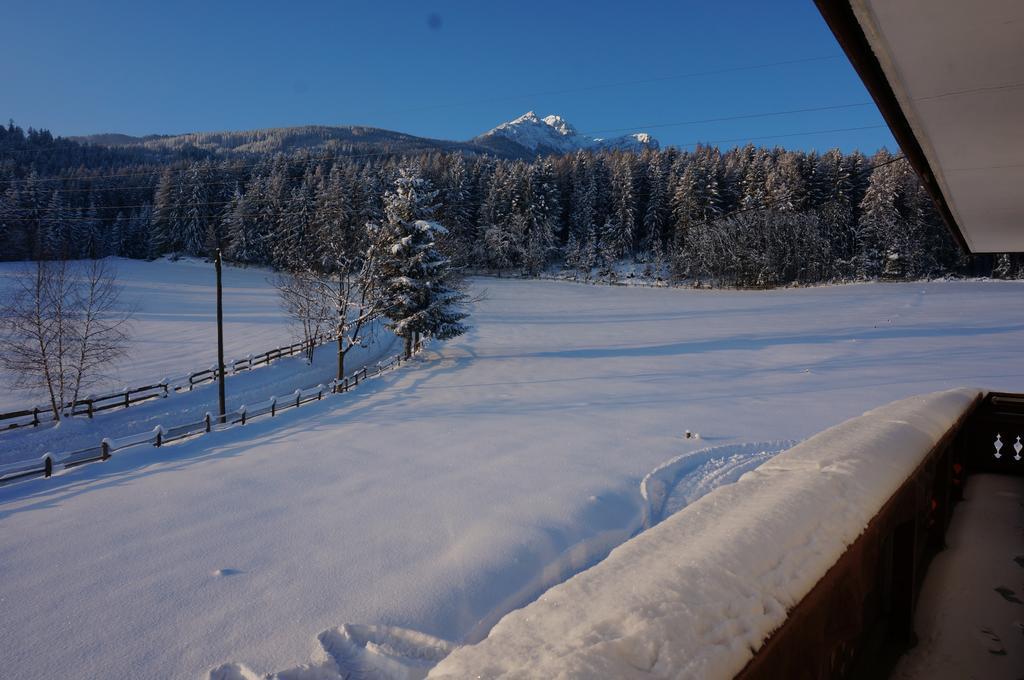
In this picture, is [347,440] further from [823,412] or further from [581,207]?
[581,207]

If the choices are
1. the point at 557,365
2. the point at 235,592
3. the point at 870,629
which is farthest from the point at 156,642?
the point at 557,365

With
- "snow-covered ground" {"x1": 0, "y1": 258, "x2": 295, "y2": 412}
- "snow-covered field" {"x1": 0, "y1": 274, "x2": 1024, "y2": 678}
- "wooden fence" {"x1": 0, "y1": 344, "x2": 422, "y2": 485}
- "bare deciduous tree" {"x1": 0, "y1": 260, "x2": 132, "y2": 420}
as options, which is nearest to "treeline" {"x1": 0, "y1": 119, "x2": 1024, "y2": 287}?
"snow-covered ground" {"x1": 0, "y1": 258, "x2": 295, "y2": 412}

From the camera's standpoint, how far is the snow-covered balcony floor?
221 centimetres

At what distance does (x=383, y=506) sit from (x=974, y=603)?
765 centimetres

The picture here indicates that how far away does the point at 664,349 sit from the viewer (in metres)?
28.2

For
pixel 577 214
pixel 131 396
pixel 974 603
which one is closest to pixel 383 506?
pixel 974 603

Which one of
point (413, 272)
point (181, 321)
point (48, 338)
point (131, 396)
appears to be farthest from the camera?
point (181, 321)

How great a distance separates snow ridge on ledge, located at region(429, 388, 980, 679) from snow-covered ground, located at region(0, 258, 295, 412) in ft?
90.9

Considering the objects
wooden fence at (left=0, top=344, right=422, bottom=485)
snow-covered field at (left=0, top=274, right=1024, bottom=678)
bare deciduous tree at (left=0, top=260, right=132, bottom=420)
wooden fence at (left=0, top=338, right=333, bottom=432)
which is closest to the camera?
snow-covered field at (left=0, top=274, right=1024, bottom=678)

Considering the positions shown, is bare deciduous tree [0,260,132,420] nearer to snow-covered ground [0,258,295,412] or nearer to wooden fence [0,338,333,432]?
wooden fence [0,338,333,432]

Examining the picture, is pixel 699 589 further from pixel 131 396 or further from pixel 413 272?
pixel 413 272

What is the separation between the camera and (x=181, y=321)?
38219mm

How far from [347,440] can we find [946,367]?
23035mm

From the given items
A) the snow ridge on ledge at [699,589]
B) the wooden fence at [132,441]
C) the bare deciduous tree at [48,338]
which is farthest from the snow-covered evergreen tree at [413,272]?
the snow ridge on ledge at [699,589]
